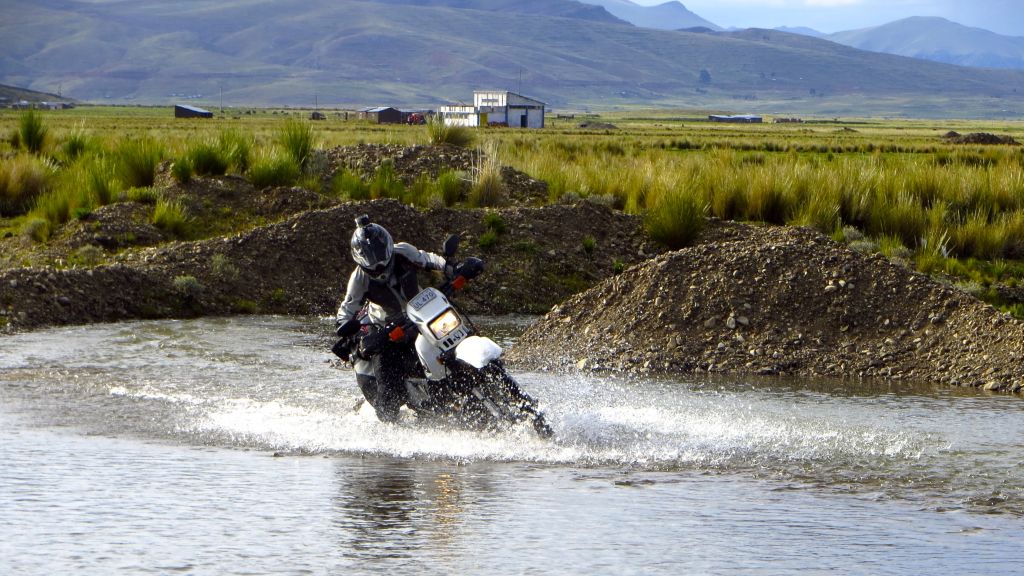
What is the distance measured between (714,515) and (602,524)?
719 mm

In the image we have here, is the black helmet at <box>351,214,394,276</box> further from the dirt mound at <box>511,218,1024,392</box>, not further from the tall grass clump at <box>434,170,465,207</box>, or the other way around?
the tall grass clump at <box>434,170,465,207</box>

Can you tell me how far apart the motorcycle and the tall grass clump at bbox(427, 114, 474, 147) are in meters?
20.4

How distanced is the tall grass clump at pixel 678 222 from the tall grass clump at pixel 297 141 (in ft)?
23.9

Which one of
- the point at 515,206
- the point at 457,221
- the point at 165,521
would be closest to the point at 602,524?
the point at 165,521

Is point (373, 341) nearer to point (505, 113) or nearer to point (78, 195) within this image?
point (78, 195)

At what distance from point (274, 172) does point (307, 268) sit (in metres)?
4.67

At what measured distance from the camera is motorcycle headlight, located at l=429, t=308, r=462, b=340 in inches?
350

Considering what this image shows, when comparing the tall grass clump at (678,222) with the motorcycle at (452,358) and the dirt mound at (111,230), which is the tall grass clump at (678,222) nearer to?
the dirt mound at (111,230)

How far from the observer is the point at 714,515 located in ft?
25.0

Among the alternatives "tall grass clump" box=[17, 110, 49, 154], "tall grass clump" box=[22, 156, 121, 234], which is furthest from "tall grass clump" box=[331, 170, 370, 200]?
"tall grass clump" box=[17, 110, 49, 154]

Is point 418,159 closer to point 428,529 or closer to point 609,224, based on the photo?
point 609,224

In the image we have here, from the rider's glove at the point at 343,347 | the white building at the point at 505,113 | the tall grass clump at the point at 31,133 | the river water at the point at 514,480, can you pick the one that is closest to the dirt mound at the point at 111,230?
the river water at the point at 514,480

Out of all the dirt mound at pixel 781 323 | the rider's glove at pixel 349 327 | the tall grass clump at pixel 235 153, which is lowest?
the dirt mound at pixel 781 323

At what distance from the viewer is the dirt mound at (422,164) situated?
82.6 feet
